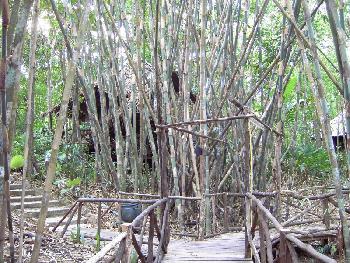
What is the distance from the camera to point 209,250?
423cm

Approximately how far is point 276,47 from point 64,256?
4.74 metres

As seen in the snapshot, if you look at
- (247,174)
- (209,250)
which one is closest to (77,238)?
(209,250)

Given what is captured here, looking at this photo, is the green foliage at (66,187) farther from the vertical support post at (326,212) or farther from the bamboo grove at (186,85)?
the vertical support post at (326,212)

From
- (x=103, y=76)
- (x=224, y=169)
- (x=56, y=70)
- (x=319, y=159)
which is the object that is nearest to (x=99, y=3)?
(x=103, y=76)

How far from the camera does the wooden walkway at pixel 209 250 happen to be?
3.80 m

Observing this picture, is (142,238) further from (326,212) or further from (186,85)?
(326,212)

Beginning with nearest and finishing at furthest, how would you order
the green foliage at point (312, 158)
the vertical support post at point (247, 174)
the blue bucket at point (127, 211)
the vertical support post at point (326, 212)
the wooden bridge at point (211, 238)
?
the wooden bridge at point (211, 238) < the vertical support post at point (247, 174) < the vertical support post at point (326, 212) < the blue bucket at point (127, 211) < the green foliage at point (312, 158)

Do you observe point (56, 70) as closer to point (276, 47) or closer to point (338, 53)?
point (276, 47)

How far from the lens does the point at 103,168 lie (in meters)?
7.89

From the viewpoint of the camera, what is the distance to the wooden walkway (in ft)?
Result: 12.5

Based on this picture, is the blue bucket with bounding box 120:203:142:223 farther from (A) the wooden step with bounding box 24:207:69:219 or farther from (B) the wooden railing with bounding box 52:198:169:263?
(B) the wooden railing with bounding box 52:198:169:263

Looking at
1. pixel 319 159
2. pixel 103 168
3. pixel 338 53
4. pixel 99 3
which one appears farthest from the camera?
pixel 103 168

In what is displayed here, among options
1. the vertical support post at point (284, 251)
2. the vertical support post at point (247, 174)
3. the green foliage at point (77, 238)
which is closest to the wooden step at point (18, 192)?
the green foliage at point (77, 238)

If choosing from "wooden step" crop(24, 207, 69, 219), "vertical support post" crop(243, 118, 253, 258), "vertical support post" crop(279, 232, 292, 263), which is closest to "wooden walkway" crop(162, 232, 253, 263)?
"vertical support post" crop(243, 118, 253, 258)
